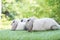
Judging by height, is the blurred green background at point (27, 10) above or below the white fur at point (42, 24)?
above

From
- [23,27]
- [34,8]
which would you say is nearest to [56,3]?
[34,8]

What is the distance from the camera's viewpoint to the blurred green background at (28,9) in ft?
12.4

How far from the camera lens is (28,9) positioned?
385 centimetres

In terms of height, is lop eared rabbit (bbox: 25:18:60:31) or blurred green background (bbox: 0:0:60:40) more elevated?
blurred green background (bbox: 0:0:60:40)

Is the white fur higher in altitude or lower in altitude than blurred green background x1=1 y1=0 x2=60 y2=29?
lower

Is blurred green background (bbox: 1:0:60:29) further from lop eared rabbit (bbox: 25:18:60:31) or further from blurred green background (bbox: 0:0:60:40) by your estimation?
lop eared rabbit (bbox: 25:18:60:31)

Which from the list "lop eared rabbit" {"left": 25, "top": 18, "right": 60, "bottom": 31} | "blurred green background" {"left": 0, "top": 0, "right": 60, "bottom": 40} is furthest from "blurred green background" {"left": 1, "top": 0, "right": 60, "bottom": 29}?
"lop eared rabbit" {"left": 25, "top": 18, "right": 60, "bottom": 31}

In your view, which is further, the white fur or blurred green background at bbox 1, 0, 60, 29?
blurred green background at bbox 1, 0, 60, 29

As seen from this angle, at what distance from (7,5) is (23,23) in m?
0.94

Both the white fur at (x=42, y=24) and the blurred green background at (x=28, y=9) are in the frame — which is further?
the blurred green background at (x=28, y=9)

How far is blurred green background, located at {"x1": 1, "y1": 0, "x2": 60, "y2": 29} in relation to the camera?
377 cm

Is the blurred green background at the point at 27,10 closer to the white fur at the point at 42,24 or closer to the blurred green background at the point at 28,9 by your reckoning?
the blurred green background at the point at 28,9

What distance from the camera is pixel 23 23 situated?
3258 mm

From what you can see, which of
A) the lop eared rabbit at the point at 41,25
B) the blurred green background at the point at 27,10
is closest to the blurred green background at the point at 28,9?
the blurred green background at the point at 27,10
